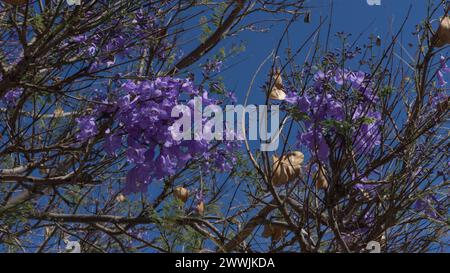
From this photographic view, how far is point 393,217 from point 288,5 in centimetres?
179

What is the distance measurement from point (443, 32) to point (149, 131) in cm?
167

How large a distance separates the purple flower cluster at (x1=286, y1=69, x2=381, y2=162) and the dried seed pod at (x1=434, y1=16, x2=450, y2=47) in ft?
1.52

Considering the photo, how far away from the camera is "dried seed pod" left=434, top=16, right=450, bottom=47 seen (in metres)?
3.41

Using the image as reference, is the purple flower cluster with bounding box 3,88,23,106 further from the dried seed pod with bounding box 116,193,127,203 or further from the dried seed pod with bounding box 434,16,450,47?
the dried seed pod with bounding box 434,16,450,47

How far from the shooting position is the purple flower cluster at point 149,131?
285cm

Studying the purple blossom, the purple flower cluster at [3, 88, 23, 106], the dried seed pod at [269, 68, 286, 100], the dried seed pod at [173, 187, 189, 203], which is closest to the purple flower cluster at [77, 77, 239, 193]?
the purple blossom

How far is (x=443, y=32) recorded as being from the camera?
134 inches

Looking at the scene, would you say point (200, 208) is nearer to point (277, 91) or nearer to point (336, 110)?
point (277, 91)

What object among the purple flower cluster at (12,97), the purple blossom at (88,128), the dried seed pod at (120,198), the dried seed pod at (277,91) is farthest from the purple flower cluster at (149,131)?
the dried seed pod at (120,198)

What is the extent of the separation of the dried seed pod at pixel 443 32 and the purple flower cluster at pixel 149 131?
53.7 inches

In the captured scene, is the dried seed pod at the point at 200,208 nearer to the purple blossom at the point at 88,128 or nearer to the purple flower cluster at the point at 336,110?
the purple flower cluster at the point at 336,110
